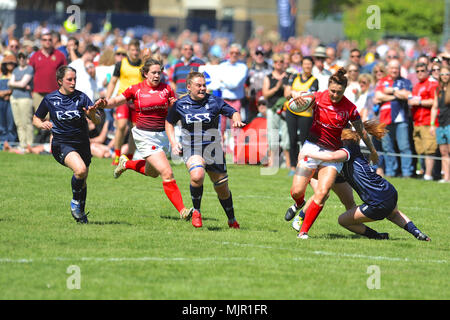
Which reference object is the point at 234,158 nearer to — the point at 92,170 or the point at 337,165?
the point at 92,170

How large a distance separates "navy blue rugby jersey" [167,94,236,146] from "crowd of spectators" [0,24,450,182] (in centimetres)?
501

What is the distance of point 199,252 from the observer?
9000mm

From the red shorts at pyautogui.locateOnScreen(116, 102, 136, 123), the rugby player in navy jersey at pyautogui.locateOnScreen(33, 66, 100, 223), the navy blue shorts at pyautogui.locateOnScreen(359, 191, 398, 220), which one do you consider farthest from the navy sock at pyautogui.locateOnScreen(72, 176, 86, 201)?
the red shorts at pyautogui.locateOnScreen(116, 102, 136, 123)

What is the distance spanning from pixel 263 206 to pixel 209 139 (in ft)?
8.42

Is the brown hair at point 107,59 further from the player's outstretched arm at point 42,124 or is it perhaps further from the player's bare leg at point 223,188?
the player's bare leg at point 223,188

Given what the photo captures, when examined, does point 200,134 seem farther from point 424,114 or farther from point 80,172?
point 424,114

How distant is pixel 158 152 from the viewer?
37.5 feet

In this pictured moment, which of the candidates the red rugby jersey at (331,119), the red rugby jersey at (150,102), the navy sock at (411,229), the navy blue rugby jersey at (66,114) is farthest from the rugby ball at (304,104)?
the navy blue rugby jersey at (66,114)

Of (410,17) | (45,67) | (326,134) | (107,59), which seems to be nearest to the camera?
(326,134)

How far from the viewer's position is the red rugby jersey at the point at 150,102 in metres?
11.6

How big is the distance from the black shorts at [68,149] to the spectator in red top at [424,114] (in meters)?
7.97

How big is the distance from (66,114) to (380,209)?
3.89 meters

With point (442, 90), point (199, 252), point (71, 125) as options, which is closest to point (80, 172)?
point (71, 125)

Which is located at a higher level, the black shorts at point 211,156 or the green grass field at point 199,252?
the black shorts at point 211,156
